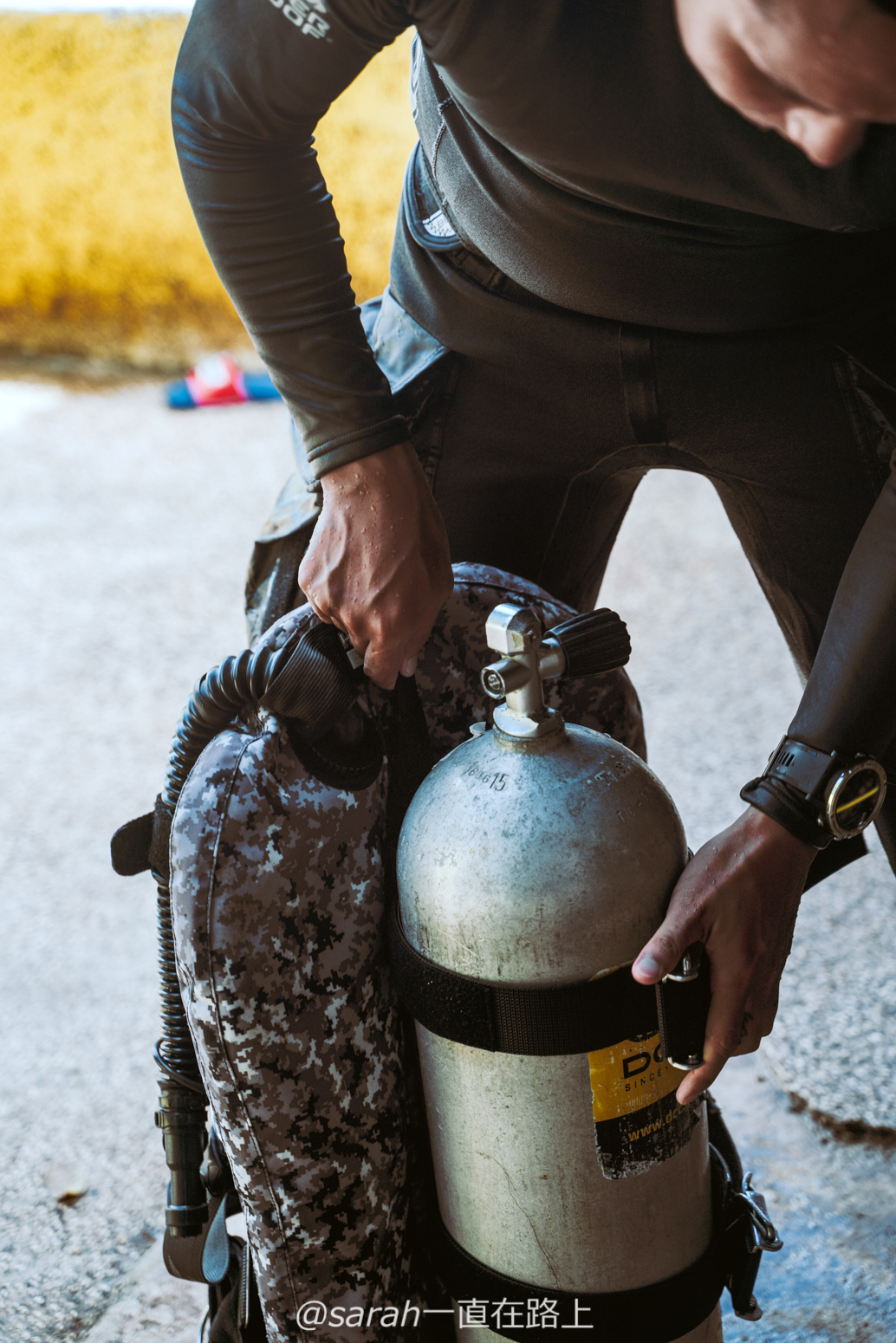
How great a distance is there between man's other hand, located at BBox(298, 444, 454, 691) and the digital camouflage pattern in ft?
0.12

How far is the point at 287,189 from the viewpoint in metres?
0.83

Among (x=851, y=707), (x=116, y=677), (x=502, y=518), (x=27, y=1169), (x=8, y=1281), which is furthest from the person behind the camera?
(x=116, y=677)

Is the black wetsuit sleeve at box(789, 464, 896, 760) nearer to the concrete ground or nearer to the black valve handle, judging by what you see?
the black valve handle

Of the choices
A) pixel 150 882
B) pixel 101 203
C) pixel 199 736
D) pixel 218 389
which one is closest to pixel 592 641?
pixel 199 736

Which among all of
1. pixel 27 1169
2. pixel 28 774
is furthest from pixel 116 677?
pixel 27 1169

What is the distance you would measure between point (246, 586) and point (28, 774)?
4.67 feet

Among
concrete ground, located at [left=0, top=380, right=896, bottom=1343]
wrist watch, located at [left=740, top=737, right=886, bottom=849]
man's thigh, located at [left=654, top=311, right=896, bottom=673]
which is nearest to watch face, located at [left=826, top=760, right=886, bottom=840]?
wrist watch, located at [left=740, top=737, right=886, bottom=849]

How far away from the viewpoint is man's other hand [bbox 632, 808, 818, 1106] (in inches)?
29.7

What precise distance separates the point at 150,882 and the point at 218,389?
287 cm

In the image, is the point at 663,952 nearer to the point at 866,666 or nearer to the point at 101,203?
the point at 866,666

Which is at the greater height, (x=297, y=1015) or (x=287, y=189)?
(x=287, y=189)

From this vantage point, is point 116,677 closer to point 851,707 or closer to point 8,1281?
point 8,1281

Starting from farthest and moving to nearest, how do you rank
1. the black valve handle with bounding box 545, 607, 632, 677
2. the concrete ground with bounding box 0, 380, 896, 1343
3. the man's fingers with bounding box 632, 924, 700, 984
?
the concrete ground with bounding box 0, 380, 896, 1343 → the black valve handle with bounding box 545, 607, 632, 677 → the man's fingers with bounding box 632, 924, 700, 984

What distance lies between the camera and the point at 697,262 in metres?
0.89
